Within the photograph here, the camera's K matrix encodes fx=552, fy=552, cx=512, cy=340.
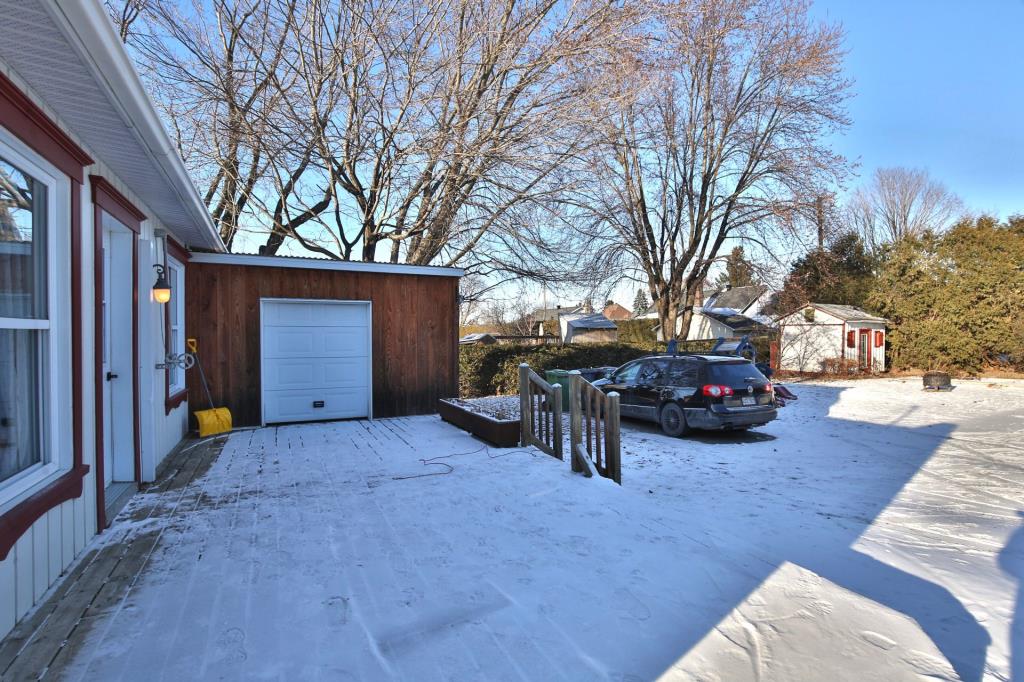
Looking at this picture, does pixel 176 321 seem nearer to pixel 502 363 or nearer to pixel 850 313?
pixel 502 363

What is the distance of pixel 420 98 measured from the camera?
11383 millimetres

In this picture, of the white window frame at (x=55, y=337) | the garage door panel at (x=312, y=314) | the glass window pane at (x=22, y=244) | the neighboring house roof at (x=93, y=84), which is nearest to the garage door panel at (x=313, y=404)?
the garage door panel at (x=312, y=314)

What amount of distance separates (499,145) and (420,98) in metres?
1.88

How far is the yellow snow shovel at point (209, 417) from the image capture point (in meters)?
7.30

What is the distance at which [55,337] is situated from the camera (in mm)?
3082

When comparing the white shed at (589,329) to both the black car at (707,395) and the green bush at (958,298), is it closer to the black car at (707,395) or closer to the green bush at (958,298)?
the green bush at (958,298)

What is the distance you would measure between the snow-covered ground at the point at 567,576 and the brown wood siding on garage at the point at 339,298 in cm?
229

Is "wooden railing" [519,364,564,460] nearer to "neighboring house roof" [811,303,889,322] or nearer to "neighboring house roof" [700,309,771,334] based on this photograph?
"neighboring house roof" [811,303,889,322]

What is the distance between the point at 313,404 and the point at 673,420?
545cm

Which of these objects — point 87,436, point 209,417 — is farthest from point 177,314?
point 87,436

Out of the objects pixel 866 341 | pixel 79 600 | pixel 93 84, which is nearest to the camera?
pixel 79 600

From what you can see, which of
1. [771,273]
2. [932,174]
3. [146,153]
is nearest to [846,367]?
[771,273]

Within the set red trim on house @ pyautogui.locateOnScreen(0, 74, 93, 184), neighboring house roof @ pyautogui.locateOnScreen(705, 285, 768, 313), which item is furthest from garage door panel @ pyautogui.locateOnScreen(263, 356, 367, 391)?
neighboring house roof @ pyautogui.locateOnScreen(705, 285, 768, 313)

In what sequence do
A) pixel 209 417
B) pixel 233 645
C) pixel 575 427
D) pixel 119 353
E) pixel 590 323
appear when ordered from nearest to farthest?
pixel 233 645 < pixel 119 353 < pixel 575 427 < pixel 209 417 < pixel 590 323
